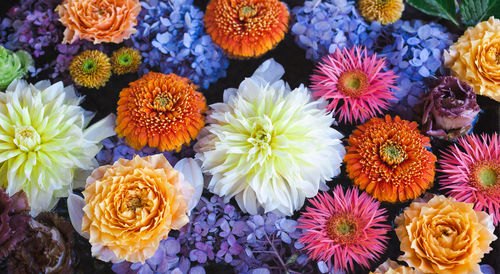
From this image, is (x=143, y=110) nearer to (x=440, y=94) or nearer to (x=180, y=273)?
(x=180, y=273)

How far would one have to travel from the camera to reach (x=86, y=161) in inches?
33.7

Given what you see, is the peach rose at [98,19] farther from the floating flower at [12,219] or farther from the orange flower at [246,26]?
the floating flower at [12,219]

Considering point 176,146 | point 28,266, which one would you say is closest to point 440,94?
point 176,146

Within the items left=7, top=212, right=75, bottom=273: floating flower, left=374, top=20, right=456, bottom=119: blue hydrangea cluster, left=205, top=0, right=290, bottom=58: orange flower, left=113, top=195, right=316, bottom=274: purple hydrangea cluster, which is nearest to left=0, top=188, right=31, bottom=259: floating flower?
left=7, top=212, right=75, bottom=273: floating flower

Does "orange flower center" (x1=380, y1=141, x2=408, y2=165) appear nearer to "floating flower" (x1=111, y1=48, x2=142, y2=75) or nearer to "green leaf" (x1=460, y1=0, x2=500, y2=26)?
"green leaf" (x1=460, y1=0, x2=500, y2=26)

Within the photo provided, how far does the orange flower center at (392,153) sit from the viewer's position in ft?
2.60

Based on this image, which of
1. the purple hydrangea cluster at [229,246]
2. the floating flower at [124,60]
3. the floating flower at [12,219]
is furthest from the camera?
the floating flower at [124,60]

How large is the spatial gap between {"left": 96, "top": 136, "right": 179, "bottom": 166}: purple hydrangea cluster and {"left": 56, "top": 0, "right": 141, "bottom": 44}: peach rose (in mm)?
207

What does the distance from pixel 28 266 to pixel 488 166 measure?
0.85 meters

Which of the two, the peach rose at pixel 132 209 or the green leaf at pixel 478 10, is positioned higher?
the green leaf at pixel 478 10

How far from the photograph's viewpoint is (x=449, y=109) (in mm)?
831

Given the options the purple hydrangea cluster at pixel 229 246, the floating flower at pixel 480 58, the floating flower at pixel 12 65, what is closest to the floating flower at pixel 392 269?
the purple hydrangea cluster at pixel 229 246

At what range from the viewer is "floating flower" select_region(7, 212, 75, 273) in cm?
76

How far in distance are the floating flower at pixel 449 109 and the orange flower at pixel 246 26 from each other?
1.06 ft
